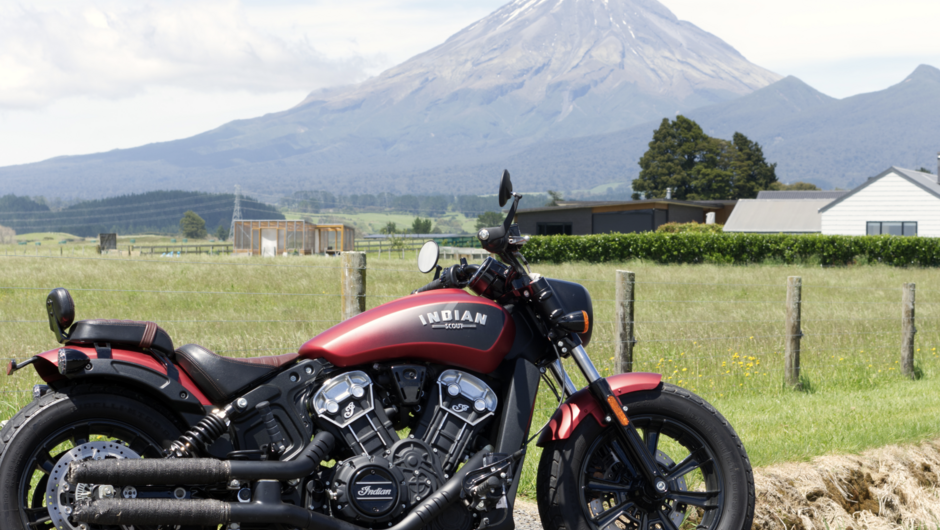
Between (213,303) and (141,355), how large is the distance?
11.2 meters

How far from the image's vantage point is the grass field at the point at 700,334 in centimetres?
641

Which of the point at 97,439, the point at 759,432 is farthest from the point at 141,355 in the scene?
the point at 759,432

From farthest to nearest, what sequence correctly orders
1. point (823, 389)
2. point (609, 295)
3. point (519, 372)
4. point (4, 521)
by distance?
point (609, 295)
point (823, 389)
point (519, 372)
point (4, 521)

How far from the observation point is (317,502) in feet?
11.1

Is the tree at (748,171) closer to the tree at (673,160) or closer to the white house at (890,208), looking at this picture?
the tree at (673,160)

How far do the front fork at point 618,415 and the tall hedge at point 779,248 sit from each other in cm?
2612

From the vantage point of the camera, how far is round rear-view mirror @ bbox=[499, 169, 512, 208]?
356 centimetres

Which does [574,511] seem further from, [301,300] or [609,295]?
[609,295]

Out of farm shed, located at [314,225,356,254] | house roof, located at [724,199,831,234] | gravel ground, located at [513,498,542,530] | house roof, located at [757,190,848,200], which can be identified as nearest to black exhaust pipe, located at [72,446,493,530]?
gravel ground, located at [513,498,542,530]

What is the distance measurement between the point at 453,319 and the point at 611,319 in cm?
1001

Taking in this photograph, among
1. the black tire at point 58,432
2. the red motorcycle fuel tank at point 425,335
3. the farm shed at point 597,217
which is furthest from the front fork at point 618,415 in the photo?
the farm shed at point 597,217

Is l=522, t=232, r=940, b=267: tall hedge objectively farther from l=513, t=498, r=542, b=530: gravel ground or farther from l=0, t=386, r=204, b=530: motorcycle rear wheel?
l=0, t=386, r=204, b=530: motorcycle rear wheel

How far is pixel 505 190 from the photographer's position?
3.65 metres

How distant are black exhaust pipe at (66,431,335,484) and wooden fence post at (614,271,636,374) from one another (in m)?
4.10
